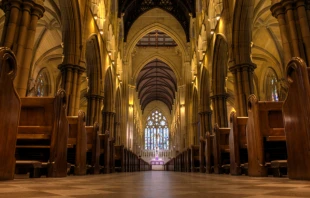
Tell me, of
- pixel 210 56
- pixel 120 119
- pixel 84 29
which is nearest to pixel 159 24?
pixel 120 119

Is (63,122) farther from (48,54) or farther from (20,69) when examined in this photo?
(48,54)

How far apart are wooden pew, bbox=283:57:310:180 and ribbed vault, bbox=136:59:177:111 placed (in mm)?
27739

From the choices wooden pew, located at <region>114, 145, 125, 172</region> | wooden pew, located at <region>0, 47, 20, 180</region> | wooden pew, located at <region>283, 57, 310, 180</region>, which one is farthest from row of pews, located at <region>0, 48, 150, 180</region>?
wooden pew, located at <region>114, 145, 125, 172</region>

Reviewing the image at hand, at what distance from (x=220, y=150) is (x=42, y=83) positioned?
56.0 feet

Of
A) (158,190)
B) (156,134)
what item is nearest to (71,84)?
(158,190)

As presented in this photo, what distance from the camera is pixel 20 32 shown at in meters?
6.56

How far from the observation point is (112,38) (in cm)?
1772

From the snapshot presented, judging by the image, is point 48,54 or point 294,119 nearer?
point 294,119

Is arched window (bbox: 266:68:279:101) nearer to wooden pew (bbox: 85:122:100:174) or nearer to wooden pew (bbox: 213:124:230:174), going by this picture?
wooden pew (bbox: 213:124:230:174)

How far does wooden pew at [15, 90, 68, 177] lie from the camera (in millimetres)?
4410

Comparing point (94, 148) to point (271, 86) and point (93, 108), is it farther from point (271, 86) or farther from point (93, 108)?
point (271, 86)

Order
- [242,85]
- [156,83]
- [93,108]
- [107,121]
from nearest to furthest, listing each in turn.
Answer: [242,85] < [93,108] < [107,121] < [156,83]

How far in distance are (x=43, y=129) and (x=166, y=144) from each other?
127ft

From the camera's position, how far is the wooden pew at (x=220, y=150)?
298 inches
